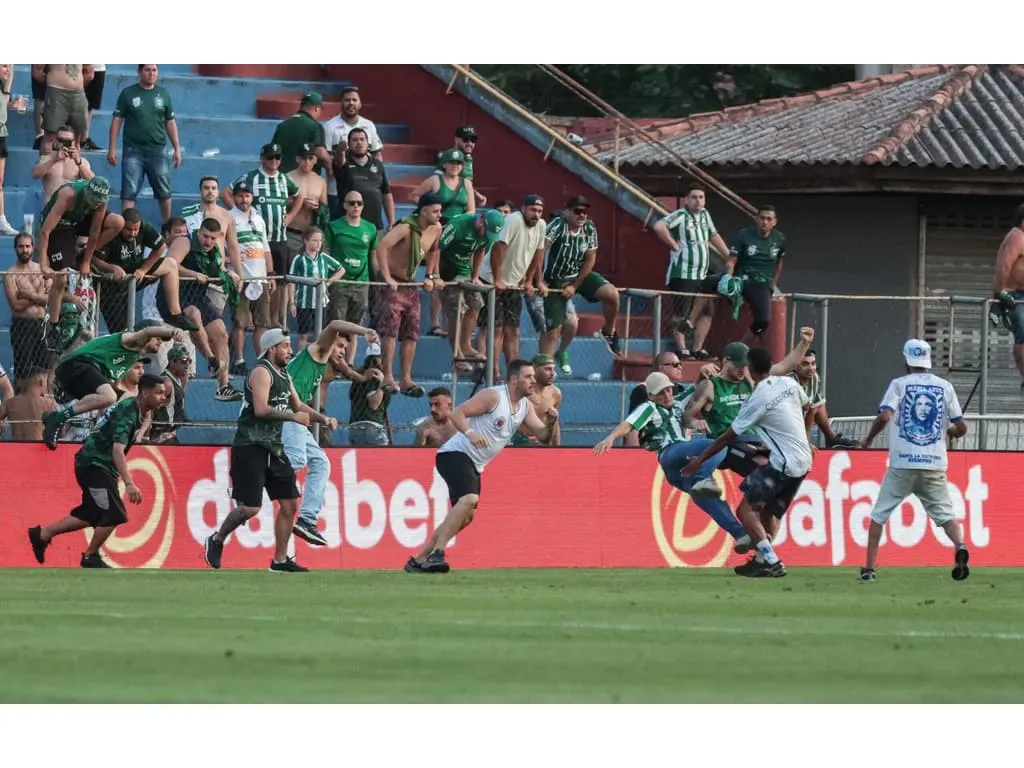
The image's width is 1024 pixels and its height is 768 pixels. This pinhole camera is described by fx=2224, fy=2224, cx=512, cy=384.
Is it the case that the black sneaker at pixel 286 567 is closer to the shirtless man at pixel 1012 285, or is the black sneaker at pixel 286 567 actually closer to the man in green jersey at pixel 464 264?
the man in green jersey at pixel 464 264

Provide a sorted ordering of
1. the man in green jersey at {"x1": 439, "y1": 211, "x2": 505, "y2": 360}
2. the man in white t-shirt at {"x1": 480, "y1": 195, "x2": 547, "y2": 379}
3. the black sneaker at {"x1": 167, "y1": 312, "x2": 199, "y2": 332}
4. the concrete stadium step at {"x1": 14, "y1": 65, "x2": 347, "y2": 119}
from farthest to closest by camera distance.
Result: the concrete stadium step at {"x1": 14, "y1": 65, "x2": 347, "y2": 119}, the man in white t-shirt at {"x1": 480, "y1": 195, "x2": 547, "y2": 379}, the man in green jersey at {"x1": 439, "y1": 211, "x2": 505, "y2": 360}, the black sneaker at {"x1": 167, "y1": 312, "x2": 199, "y2": 332}

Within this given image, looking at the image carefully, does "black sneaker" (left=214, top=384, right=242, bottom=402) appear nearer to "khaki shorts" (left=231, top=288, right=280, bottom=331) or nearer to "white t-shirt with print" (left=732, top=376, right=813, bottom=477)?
"khaki shorts" (left=231, top=288, right=280, bottom=331)

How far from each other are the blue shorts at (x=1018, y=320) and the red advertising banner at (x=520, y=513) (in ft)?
4.10

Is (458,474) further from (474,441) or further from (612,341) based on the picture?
(612,341)

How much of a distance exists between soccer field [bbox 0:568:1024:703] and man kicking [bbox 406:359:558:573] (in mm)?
1377

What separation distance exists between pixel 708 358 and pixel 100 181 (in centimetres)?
688

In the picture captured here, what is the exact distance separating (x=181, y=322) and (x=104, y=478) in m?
2.71

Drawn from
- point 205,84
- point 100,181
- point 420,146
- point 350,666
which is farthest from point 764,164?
point 350,666

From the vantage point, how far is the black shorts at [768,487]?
704 inches

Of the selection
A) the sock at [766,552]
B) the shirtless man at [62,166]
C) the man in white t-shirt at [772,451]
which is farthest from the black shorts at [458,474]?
the shirtless man at [62,166]

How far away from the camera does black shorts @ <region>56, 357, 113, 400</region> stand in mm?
18859

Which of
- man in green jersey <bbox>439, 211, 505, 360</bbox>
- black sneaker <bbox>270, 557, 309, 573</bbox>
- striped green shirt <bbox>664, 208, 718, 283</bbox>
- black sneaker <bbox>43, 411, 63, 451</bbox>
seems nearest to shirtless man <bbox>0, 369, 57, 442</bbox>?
black sneaker <bbox>43, 411, 63, 451</bbox>

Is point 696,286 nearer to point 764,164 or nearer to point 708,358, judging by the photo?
point 708,358

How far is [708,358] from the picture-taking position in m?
23.6
